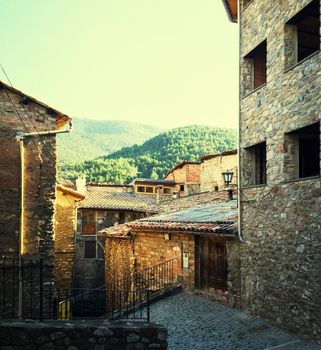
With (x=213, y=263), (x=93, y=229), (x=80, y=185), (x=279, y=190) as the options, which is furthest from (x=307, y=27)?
(x=80, y=185)

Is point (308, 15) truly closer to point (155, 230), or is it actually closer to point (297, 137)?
point (297, 137)

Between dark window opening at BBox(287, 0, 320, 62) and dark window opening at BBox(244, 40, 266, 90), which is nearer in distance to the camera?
dark window opening at BBox(287, 0, 320, 62)

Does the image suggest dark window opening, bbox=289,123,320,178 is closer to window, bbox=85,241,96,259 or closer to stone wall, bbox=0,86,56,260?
stone wall, bbox=0,86,56,260

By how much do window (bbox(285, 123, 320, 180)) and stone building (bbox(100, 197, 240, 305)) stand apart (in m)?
2.54

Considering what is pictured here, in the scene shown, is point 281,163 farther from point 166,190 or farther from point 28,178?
point 166,190

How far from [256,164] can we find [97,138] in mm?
129794

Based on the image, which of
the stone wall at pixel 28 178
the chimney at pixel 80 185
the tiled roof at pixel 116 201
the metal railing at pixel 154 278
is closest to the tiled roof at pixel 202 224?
the metal railing at pixel 154 278

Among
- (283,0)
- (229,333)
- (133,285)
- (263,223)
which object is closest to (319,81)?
(283,0)

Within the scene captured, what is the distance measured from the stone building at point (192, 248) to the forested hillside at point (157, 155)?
35.8 m

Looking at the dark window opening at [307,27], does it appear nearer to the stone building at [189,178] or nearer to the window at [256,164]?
the window at [256,164]

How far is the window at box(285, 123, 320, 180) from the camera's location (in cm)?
930

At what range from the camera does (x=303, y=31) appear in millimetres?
10289

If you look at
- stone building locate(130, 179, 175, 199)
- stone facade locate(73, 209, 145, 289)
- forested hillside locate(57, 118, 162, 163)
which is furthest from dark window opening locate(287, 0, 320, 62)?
forested hillside locate(57, 118, 162, 163)

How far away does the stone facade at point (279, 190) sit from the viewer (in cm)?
821
